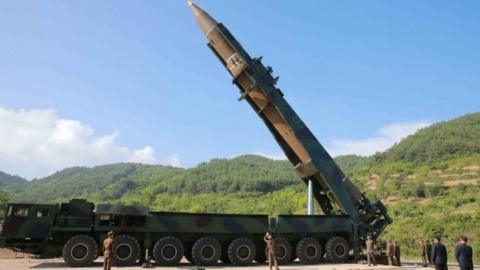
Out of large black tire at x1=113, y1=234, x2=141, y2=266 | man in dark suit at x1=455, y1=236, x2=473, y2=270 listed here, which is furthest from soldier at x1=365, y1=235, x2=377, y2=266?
large black tire at x1=113, y1=234, x2=141, y2=266

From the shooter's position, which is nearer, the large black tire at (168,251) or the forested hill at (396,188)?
the large black tire at (168,251)

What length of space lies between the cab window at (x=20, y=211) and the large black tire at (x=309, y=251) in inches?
286

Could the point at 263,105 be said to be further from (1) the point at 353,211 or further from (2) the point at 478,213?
(2) the point at 478,213

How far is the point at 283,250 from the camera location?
42.3ft

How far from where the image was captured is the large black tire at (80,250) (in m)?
10.8

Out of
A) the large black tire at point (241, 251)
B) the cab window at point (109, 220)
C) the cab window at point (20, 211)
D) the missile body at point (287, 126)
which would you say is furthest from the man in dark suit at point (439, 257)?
the cab window at point (20, 211)

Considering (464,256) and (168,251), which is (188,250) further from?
(464,256)

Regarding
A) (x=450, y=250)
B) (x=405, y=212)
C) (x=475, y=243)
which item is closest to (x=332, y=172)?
(x=450, y=250)

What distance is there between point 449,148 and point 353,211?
56169 millimetres

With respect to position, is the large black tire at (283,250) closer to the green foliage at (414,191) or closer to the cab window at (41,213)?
the cab window at (41,213)

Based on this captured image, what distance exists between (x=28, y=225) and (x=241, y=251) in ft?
17.9

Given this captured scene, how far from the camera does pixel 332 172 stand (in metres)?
13.8

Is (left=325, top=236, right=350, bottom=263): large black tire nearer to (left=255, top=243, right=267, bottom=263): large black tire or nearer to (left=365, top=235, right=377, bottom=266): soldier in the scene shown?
(left=365, top=235, right=377, bottom=266): soldier

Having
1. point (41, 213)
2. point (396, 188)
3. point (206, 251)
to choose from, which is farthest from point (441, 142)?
Answer: point (41, 213)
